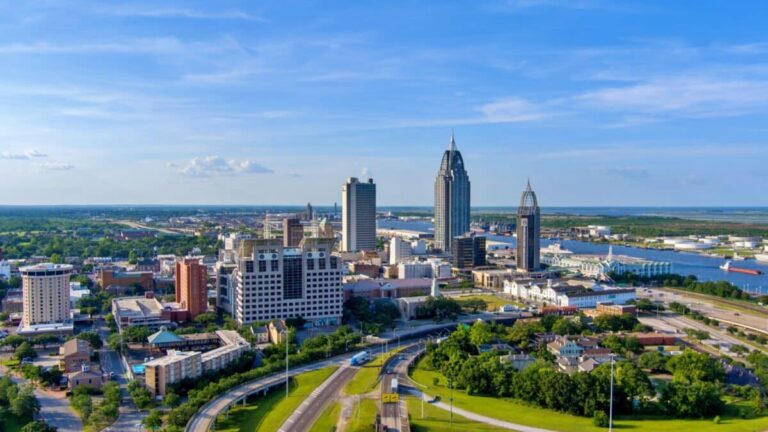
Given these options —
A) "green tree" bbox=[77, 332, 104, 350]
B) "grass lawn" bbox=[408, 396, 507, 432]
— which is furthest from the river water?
"green tree" bbox=[77, 332, 104, 350]

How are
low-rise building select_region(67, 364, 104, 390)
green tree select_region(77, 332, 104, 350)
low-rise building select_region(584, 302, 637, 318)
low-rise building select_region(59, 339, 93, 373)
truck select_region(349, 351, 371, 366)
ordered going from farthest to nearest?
low-rise building select_region(584, 302, 637, 318) → green tree select_region(77, 332, 104, 350) → truck select_region(349, 351, 371, 366) → low-rise building select_region(59, 339, 93, 373) → low-rise building select_region(67, 364, 104, 390)

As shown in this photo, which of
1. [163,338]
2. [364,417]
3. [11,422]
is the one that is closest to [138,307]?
[163,338]

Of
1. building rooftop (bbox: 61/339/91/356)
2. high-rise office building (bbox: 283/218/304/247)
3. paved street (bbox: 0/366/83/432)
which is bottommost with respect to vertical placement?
paved street (bbox: 0/366/83/432)

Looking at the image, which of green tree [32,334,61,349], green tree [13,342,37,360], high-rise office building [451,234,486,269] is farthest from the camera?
high-rise office building [451,234,486,269]

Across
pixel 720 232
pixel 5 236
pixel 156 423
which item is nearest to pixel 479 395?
pixel 156 423

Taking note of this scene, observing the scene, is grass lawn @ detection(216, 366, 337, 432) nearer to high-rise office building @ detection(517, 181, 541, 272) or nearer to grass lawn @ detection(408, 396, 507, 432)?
grass lawn @ detection(408, 396, 507, 432)

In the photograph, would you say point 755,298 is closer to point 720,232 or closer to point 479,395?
point 479,395

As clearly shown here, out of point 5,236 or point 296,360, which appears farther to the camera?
point 5,236
